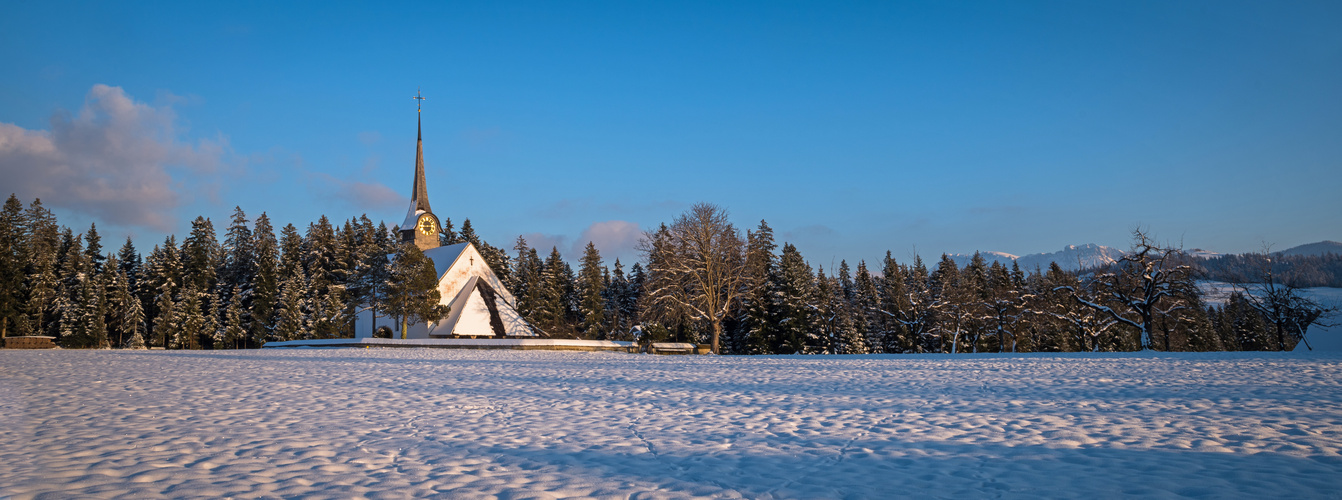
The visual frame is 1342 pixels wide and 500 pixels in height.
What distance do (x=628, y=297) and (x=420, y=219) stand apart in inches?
886

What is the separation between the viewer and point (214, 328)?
57.2 metres

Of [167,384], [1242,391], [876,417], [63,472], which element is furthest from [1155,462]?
[167,384]

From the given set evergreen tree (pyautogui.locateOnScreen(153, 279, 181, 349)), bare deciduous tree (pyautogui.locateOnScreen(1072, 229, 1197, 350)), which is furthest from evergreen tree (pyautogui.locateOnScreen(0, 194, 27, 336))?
bare deciduous tree (pyautogui.locateOnScreen(1072, 229, 1197, 350))

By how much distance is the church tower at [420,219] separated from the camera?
1945 inches

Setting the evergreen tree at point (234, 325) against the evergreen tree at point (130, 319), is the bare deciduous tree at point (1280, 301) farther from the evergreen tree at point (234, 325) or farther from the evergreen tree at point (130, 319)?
the evergreen tree at point (130, 319)

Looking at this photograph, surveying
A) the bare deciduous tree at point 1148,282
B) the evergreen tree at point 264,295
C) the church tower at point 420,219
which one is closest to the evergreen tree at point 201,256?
the evergreen tree at point 264,295

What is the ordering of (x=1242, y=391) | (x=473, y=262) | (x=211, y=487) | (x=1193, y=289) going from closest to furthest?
(x=211, y=487) < (x=1242, y=391) < (x=1193, y=289) < (x=473, y=262)

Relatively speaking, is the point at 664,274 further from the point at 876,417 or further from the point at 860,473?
the point at 860,473

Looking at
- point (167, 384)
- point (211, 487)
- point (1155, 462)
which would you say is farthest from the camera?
point (167, 384)

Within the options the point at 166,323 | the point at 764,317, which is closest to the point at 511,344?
the point at 764,317

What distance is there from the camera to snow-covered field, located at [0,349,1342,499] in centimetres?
458

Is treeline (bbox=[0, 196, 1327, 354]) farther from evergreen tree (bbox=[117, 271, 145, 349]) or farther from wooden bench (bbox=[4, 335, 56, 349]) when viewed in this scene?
wooden bench (bbox=[4, 335, 56, 349])

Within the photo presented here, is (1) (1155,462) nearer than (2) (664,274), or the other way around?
(1) (1155,462)

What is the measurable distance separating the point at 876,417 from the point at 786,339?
128ft
